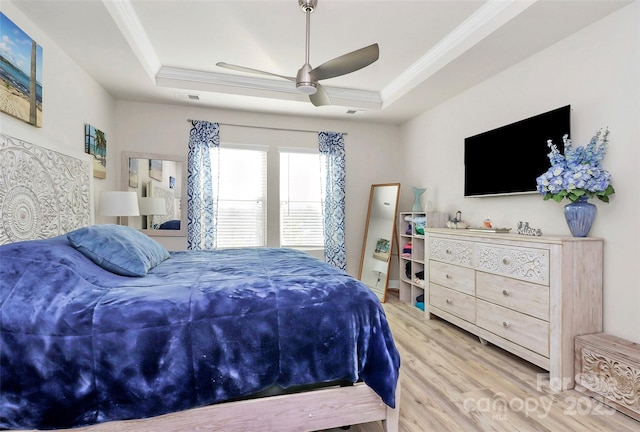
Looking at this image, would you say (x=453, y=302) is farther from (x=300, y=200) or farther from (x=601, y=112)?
(x=300, y=200)

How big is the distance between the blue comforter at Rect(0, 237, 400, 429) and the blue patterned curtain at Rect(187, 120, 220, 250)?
2.47 meters

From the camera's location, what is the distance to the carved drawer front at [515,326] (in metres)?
2.18

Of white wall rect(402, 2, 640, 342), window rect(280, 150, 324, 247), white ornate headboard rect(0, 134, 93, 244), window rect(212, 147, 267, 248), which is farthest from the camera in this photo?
window rect(280, 150, 324, 247)

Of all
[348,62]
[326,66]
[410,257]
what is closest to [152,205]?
[326,66]

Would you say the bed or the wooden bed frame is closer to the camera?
the bed

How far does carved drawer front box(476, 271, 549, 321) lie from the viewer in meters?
2.18

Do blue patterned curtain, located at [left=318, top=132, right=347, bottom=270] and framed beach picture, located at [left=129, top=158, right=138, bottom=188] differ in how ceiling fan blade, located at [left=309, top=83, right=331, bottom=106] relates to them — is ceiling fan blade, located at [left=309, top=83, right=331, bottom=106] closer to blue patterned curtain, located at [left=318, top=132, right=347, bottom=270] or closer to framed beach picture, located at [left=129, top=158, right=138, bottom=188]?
blue patterned curtain, located at [left=318, top=132, right=347, bottom=270]

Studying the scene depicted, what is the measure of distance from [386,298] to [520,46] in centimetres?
318

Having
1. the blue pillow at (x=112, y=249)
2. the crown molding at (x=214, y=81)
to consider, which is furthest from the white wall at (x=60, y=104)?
the blue pillow at (x=112, y=249)

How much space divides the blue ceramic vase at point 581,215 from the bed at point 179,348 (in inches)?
68.2

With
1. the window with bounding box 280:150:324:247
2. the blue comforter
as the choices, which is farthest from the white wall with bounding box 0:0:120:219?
the window with bounding box 280:150:324:247

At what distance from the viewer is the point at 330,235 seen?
14.8ft

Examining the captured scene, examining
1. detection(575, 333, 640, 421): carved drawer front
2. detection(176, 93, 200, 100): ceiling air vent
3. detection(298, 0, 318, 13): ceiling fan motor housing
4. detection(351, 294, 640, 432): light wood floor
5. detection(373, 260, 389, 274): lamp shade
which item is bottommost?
detection(351, 294, 640, 432): light wood floor

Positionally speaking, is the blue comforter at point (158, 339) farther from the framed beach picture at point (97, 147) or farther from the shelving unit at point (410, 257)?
the shelving unit at point (410, 257)
